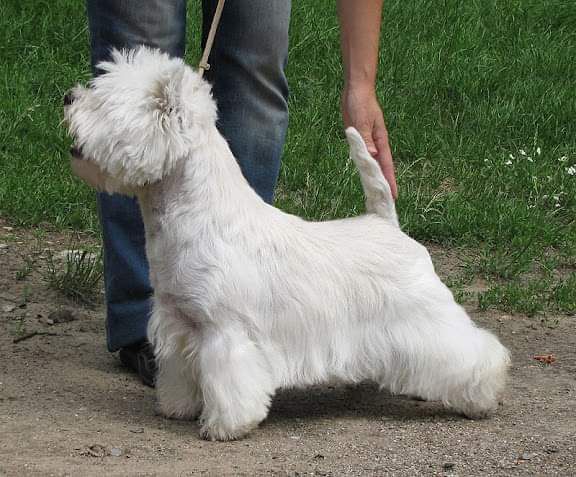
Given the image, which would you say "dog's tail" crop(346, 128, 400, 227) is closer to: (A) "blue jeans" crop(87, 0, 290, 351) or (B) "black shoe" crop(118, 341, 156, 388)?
(A) "blue jeans" crop(87, 0, 290, 351)

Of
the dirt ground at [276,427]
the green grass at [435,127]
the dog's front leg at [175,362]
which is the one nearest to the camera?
the dirt ground at [276,427]

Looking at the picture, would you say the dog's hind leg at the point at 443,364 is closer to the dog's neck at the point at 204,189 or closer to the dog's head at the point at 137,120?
the dog's neck at the point at 204,189

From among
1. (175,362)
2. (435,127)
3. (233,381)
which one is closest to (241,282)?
(233,381)

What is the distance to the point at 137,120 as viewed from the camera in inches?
134

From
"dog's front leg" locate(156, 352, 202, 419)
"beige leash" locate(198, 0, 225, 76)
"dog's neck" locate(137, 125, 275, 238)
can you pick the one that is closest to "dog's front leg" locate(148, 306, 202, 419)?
"dog's front leg" locate(156, 352, 202, 419)

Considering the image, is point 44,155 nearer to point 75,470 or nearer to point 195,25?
point 195,25

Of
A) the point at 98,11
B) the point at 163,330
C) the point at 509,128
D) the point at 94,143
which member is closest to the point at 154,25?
the point at 98,11

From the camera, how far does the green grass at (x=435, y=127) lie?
621 cm

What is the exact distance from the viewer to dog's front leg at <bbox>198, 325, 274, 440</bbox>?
353 cm

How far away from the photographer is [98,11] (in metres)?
4.02

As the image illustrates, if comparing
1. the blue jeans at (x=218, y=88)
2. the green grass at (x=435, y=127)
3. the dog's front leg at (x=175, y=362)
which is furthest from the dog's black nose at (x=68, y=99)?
the green grass at (x=435, y=127)

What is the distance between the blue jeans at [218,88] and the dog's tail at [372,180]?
1.48 feet

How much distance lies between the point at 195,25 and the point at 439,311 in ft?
16.4

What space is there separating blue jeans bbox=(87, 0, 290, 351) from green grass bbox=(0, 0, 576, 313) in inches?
63.4
